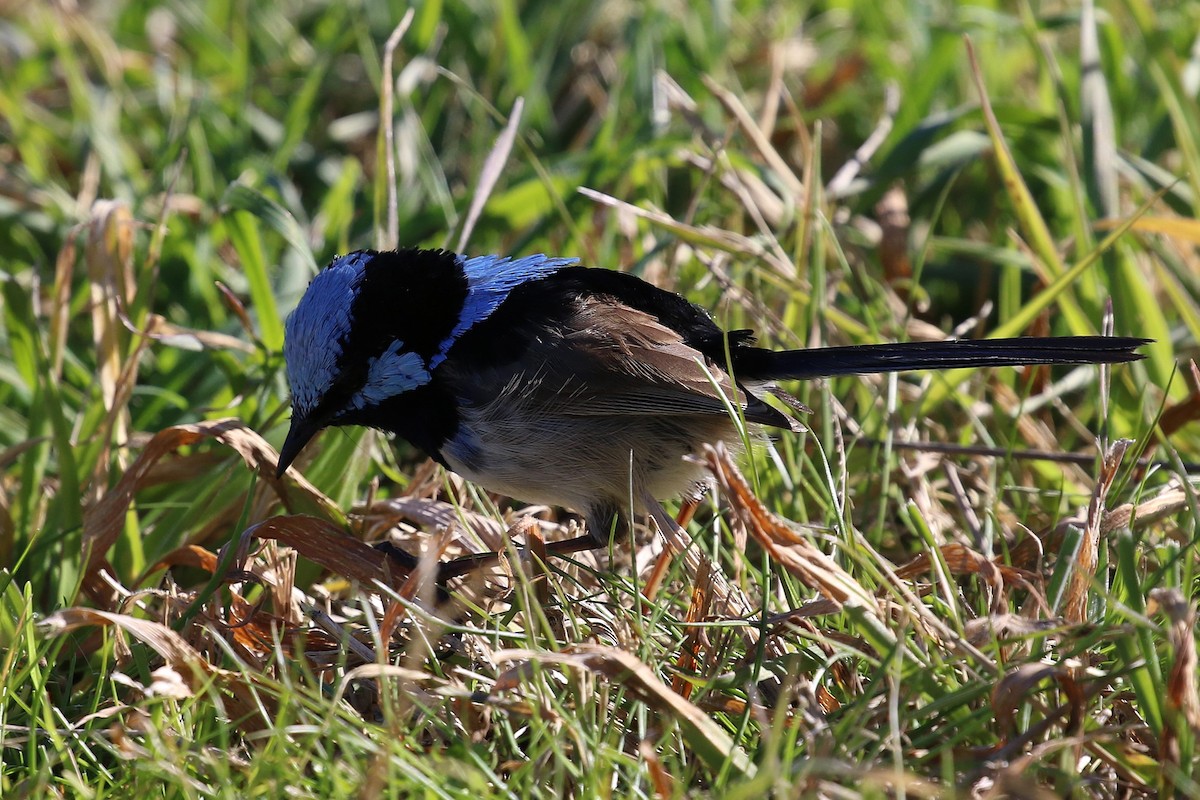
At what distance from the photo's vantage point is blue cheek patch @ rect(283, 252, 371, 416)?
11.3 feet

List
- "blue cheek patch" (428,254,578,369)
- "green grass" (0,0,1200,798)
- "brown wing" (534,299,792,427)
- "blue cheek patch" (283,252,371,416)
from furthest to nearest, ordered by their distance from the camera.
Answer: "blue cheek patch" (428,254,578,369) < "blue cheek patch" (283,252,371,416) < "brown wing" (534,299,792,427) < "green grass" (0,0,1200,798)

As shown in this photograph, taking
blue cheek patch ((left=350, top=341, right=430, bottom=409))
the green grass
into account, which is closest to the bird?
blue cheek patch ((left=350, top=341, right=430, bottom=409))

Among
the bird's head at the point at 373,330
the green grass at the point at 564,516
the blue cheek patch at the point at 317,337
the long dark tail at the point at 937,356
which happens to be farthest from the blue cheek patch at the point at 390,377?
the long dark tail at the point at 937,356

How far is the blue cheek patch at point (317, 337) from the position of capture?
3.44 m

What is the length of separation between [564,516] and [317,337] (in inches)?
41.6

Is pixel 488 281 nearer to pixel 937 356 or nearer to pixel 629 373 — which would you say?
pixel 629 373

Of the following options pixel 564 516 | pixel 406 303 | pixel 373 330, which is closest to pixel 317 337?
pixel 373 330

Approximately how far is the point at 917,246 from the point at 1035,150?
2.01ft

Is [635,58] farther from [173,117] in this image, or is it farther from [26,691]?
[26,691]

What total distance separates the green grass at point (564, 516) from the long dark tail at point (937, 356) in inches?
7.3

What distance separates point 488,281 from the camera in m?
3.65

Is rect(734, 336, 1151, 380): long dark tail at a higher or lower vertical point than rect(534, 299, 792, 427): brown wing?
higher

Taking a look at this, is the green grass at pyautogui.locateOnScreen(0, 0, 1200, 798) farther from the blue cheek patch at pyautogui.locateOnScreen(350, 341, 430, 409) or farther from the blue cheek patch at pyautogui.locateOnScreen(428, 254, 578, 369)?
the blue cheek patch at pyautogui.locateOnScreen(428, 254, 578, 369)

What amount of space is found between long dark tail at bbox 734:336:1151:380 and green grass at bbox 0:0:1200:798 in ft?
0.61
